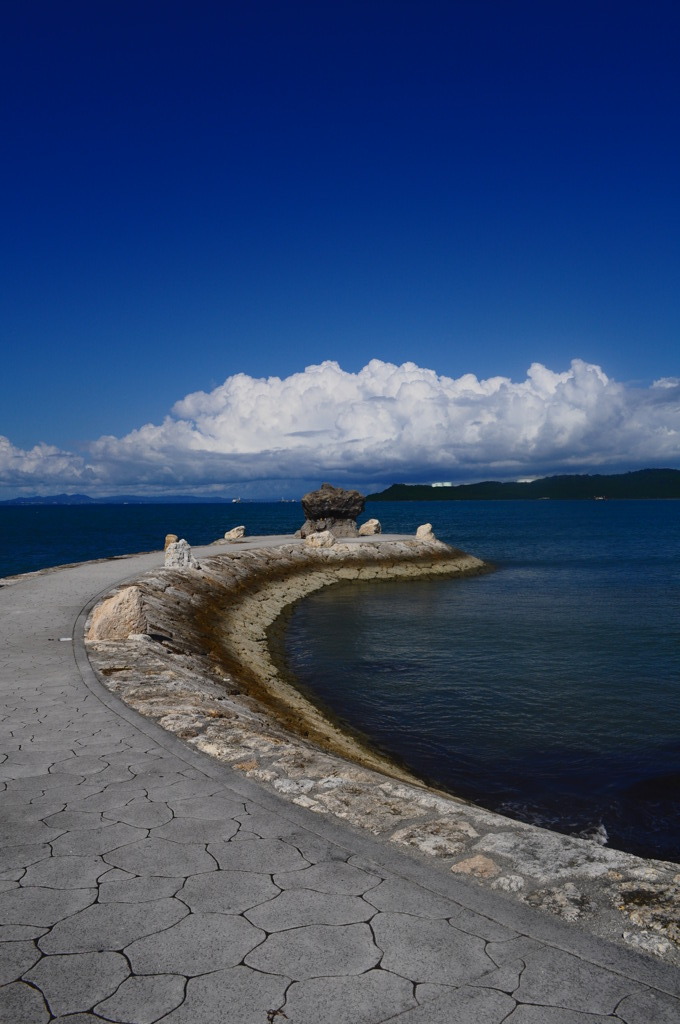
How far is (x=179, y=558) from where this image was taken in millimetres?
25406

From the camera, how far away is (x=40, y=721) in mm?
7211

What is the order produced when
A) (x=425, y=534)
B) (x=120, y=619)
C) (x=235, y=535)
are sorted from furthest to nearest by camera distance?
1. (x=425, y=534)
2. (x=235, y=535)
3. (x=120, y=619)

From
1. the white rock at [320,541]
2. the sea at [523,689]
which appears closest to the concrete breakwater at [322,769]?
the sea at [523,689]

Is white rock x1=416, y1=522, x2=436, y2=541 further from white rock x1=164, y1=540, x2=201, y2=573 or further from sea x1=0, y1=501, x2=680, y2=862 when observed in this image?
white rock x1=164, y1=540, x2=201, y2=573

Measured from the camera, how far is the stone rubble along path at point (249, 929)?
9.25 ft

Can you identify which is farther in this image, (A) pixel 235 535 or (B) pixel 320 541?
(A) pixel 235 535

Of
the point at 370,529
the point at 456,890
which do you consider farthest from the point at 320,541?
the point at 456,890

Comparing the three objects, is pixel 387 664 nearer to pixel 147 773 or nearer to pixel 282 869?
pixel 147 773

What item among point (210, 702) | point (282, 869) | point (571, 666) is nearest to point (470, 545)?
point (571, 666)

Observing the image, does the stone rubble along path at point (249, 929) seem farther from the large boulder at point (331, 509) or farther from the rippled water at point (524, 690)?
the large boulder at point (331, 509)

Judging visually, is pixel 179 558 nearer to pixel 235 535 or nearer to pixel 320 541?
pixel 320 541

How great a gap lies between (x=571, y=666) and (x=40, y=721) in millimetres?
14005

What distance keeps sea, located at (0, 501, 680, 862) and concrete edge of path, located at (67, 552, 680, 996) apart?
5008 millimetres

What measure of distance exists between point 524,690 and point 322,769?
33.1 feet
